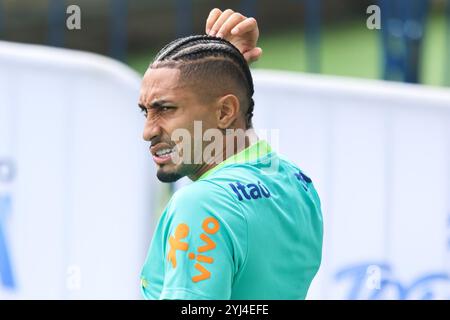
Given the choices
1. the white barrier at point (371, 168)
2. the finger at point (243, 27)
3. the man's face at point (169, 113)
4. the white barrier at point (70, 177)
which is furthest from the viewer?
the white barrier at point (371, 168)

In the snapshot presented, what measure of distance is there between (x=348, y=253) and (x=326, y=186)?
12.9 inches

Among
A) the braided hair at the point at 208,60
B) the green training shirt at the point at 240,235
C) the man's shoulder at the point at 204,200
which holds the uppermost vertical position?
the braided hair at the point at 208,60

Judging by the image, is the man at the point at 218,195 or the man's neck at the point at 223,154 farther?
the man's neck at the point at 223,154

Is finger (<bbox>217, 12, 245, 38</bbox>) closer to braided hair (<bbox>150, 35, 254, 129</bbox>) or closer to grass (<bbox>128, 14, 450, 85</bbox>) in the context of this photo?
braided hair (<bbox>150, 35, 254, 129</bbox>)

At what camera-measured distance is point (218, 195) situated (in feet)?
9.74

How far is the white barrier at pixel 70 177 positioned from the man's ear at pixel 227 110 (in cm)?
274

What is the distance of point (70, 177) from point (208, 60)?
9.25 ft

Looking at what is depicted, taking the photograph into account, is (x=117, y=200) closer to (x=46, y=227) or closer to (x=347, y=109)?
(x=46, y=227)

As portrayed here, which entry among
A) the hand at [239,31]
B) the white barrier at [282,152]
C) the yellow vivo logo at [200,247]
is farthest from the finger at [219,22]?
the white barrier at [282,152]

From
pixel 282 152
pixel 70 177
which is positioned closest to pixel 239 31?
pixel 282 152

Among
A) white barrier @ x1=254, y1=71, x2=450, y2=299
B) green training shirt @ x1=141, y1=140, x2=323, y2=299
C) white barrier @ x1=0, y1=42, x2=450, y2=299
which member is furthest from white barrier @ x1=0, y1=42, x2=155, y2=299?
green training shirt @ x1=141, y1=140, x2=323, y2=299

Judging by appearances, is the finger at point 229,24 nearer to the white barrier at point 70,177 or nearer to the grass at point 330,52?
the white barrier at point 70,177

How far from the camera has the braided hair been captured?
309 cm

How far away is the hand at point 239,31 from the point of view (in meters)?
3.42
